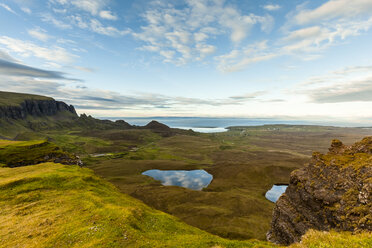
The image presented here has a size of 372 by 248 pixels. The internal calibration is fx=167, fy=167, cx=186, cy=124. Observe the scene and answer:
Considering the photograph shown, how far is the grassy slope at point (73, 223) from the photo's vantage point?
64.3 ft

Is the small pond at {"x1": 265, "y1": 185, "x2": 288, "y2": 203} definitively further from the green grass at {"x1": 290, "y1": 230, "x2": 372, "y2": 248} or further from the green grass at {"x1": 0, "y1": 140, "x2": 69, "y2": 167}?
the green grass at {"x1": 0, "y1": 140, "x2": 69, "y2": 167}

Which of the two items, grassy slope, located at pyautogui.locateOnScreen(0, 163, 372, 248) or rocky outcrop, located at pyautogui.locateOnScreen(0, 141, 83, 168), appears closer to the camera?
grassy slope, located at pyautogui.locateOnScreen(0, 163, 372, 248)

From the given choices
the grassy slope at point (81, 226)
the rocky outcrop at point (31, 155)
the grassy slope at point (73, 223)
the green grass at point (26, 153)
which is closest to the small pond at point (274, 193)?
the grassy slope at point (81, 226)

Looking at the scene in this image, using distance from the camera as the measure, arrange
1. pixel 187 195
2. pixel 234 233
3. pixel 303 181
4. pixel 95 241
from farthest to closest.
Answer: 1. pixel 187 195
2. pixel 234 233
3. pixel 303 181
4. pixel 95 241

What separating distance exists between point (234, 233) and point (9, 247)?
51.1 metres

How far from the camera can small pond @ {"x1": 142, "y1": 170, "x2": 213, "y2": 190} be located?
4311 inches

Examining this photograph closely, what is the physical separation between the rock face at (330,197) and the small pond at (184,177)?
69.0 meters

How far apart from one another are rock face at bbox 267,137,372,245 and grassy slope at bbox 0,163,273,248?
14333 millimetres

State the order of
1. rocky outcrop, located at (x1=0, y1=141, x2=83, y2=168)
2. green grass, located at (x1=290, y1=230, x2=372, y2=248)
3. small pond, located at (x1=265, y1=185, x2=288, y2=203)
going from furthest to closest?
1. small pond, located at (x1=265, y1=185, x2=288, y2=203)
2. rocky outcrop, located at (x1=0, y1=141, x2=83, y2=168)
3. green grass, located at (x1=290, y1=230, x2=372, y2=248)

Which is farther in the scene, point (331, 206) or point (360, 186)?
point (331, 206)

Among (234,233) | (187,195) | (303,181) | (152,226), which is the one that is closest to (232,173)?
(187,195)

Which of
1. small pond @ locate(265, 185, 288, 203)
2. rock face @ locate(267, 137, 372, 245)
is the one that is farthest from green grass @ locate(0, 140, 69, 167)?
small pond @ locate(265, 185, 288, 203)

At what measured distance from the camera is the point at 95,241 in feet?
61.2

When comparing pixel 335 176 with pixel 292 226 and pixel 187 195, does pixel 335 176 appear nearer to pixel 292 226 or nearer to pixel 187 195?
pixel 292 226
